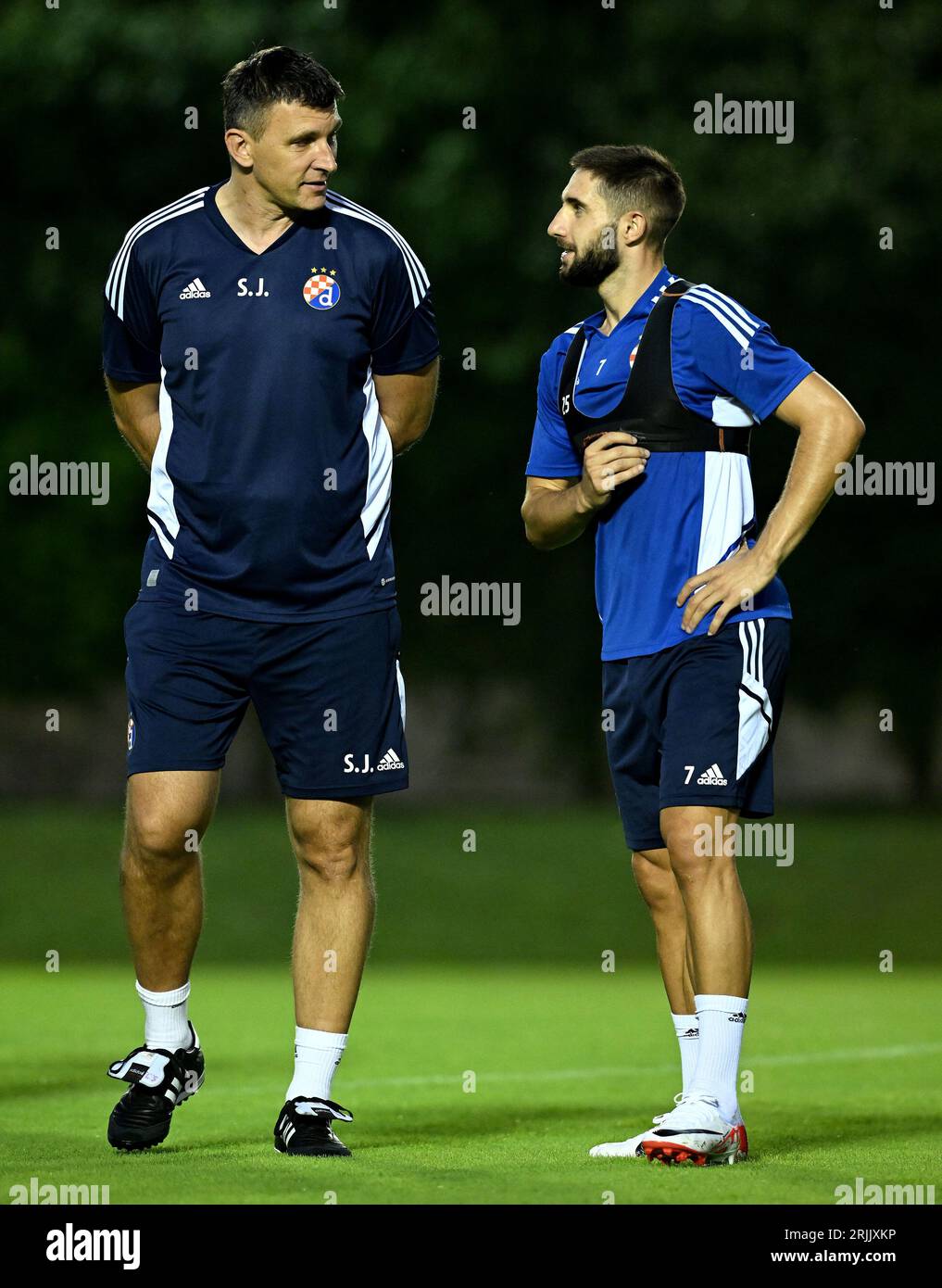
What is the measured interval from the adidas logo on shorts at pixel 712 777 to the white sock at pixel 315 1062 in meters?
1.22

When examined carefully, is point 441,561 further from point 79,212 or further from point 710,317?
point 710,317

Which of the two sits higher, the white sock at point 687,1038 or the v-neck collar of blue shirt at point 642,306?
the v-neck collar of blue shirt at point 642,306

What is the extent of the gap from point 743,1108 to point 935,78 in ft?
57.7

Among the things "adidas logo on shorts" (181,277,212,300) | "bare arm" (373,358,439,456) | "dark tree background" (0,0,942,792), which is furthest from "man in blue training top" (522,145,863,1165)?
"dark tree background" (0,0,942,792)

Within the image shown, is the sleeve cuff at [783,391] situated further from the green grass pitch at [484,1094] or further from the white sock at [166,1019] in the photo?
the white sock at [166,1019]

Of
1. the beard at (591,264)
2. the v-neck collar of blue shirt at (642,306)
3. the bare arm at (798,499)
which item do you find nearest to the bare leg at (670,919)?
the bare arm at (798,499)

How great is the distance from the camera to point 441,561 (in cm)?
2417

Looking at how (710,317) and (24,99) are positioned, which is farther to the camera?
(24,99)

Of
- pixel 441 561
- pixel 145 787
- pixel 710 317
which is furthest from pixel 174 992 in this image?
pixel 441 561

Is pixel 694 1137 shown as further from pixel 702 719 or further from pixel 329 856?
pixel 329 856

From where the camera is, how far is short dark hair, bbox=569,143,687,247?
19.6ft

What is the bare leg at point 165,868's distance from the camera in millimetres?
5793

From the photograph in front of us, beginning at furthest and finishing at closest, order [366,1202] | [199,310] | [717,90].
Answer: [717,90], [199,310], [366,1202]

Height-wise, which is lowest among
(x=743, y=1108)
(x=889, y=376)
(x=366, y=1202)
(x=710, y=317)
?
(x=366, y=1202)
